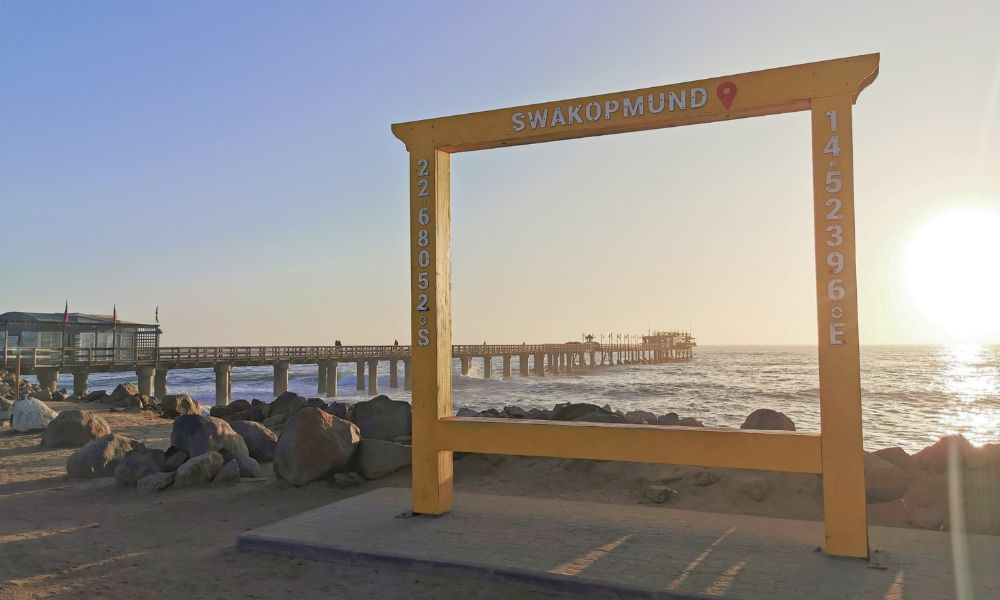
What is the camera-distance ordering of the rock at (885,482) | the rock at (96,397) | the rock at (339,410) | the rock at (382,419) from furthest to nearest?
the rock at (96,397) < the rock at (339,410) < the rock at (382,419) < the rock at (885,482)

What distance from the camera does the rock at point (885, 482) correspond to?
24.5ft

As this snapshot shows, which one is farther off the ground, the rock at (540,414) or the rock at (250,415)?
the rock at (540,414)

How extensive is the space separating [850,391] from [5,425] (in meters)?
19.2

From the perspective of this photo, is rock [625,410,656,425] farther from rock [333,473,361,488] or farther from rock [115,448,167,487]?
rock [115,448,167,487]

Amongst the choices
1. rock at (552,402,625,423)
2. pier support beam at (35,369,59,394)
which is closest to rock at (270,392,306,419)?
rock at (552,402,625,423)

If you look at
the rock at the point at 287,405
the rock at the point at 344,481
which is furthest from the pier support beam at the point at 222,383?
the rock at the point at 344,481

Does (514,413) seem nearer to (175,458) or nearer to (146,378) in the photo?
(175,458)

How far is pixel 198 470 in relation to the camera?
9742 millimetres

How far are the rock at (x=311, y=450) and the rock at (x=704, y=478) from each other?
16.0ft

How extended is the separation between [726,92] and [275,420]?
557 inches

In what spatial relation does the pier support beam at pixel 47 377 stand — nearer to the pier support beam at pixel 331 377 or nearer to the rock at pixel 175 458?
the pier support beam at pixel 331 377

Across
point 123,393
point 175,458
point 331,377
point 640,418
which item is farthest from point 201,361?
point 640,418

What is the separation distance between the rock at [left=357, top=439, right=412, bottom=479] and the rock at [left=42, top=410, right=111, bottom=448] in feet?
24.8

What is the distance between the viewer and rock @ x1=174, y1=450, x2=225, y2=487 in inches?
379
